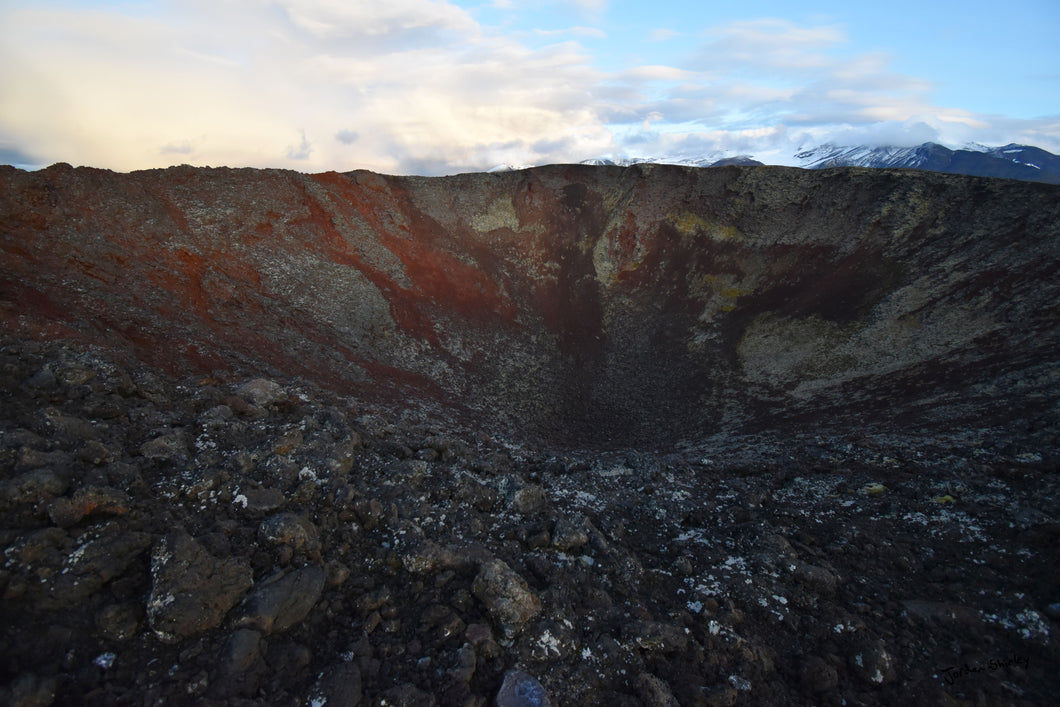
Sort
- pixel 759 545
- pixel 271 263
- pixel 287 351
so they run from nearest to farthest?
pixel 759 545, pixel 287 351, pixel 271 263

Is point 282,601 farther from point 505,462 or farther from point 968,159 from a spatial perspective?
point 968,159

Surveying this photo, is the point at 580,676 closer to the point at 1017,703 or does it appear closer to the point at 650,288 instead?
the point at 1017,703

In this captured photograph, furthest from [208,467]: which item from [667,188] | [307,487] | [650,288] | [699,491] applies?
[667,188]

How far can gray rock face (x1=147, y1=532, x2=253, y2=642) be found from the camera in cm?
464

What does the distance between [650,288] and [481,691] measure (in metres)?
23.6

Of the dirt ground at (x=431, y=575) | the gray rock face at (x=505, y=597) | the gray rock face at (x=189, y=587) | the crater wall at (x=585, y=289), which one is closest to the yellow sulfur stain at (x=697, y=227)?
the crater wall at (x=585, y=289)

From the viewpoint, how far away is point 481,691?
4793mm

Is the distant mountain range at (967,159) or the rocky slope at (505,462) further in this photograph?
the distant mountain range at (967,159)

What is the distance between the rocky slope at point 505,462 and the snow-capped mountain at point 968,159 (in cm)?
17184

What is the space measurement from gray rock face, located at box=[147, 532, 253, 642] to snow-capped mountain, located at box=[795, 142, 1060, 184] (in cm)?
19263

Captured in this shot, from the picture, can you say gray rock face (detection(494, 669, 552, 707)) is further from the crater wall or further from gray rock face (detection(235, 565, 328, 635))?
the crater wall

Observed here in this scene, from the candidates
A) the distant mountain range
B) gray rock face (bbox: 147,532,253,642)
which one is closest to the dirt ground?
gray rock face (bbox: 147,532,253,642)

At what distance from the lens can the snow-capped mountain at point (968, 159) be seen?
521 ft

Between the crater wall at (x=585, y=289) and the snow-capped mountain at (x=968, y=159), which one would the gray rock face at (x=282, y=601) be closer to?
the crater wall at (x=585, y=289)
